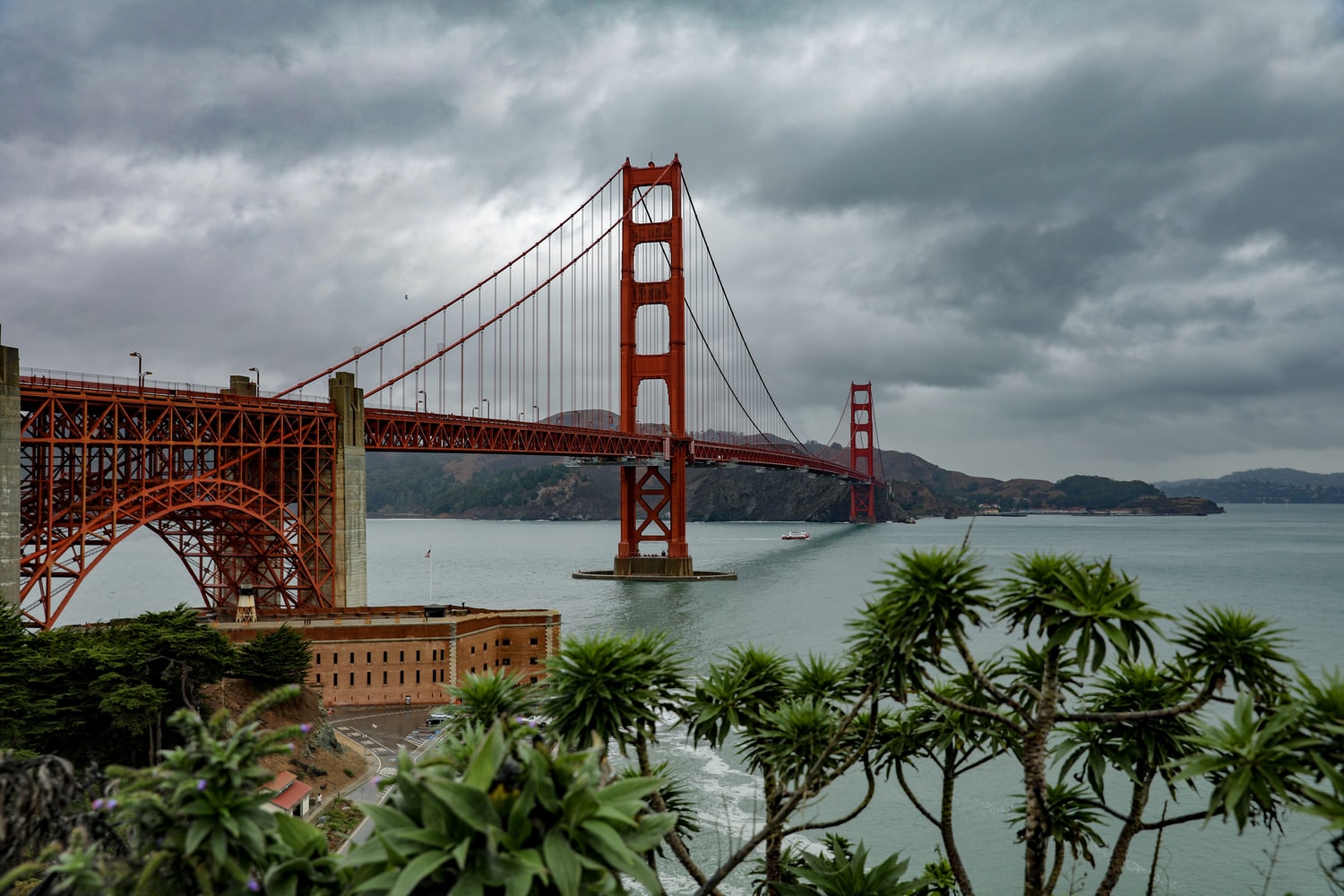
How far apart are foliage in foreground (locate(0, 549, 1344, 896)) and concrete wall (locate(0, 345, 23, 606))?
101ft

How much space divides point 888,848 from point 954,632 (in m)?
22.4

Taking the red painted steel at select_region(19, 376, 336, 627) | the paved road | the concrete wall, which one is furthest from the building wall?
the concrete wall

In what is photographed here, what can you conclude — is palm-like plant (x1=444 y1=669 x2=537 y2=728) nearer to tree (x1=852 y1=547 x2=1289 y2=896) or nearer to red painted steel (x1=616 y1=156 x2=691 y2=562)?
tree (x1=852 y1=547 x2=1289 y2=896)

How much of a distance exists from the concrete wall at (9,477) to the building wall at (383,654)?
11.0 meters

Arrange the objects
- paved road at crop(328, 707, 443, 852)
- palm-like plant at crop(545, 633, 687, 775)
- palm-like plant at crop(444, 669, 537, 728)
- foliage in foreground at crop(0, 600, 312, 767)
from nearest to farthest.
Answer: palm-like plant at crop(444, 669, 537, 728) < palm-like plant at crop(545, 633, 687, 775) < foliage in foreground at crop(0, 600, 312, 767) < paved road at crop(328, 707, 443, 852)

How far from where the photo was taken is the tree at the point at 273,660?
36.6 metres

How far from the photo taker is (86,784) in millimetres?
7008

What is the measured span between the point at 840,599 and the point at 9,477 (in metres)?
56.4

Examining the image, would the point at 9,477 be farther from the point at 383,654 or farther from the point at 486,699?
the point at 486,699

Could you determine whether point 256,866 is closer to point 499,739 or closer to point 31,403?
point 499,739

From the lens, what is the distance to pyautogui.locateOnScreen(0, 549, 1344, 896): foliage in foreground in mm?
5352

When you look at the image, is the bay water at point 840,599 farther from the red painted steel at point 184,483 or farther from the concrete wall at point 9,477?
the concrete wall at point 9,477

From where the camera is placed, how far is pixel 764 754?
10.7m

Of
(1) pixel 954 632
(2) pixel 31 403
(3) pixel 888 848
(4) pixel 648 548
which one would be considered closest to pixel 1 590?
(2) pixel 31 403
